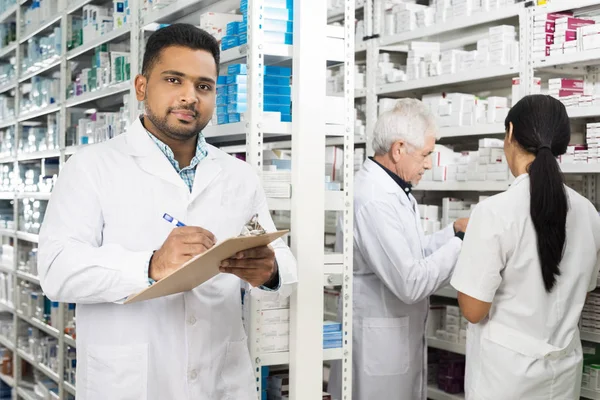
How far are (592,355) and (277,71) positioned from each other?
2.19 meters

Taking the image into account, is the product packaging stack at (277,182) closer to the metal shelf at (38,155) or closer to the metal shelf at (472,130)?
the metal shelf at (472,130)

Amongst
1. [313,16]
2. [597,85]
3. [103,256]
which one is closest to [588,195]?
[597,85]

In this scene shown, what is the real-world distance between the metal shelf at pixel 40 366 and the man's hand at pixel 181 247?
417 cm

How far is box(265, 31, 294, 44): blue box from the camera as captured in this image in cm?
285

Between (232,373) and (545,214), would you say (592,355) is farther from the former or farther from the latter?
(232,373)

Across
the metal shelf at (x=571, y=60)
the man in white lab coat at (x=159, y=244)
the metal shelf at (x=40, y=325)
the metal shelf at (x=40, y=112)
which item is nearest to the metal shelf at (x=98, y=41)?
the metal shelf at (x=40, y=112)

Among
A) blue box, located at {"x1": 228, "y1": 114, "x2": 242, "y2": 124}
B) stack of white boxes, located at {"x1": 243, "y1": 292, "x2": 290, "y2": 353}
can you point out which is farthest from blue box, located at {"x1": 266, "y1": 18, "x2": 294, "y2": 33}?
stack of white boxes, located at {"x1": 243, "y1": 292, "x2": 290, "y2": 353}

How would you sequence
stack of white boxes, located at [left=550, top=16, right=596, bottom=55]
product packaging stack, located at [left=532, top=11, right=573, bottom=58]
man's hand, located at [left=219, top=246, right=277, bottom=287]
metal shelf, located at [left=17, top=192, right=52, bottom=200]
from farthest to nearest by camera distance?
metal shelf, located at [left=17, top=192, right=52, bottom=200] < product packaging stack, located at [left=532, top=11, right=573, bottom=58] < stack of white boxes, located at [left=550, top=16, right=596, bottom=55] < man's hand, located at [left=219, top=246, right=277, bottom=287]

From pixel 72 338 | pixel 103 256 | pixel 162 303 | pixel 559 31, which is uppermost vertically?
pixel 559 31

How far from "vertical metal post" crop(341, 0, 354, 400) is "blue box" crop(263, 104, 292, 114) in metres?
0.24

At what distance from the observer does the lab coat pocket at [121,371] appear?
7.48 ft

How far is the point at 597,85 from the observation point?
158 inches

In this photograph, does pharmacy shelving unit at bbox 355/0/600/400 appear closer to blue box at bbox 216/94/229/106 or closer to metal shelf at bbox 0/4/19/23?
blue box at bbox 216/94/229/106

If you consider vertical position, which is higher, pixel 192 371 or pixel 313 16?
pixel 313 16
